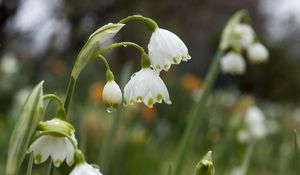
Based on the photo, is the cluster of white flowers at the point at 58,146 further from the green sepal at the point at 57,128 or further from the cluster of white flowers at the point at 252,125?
the cluster of white flowers at the point at 252,125

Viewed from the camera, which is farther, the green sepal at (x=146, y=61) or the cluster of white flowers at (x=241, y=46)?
the cluster of white flowers at (x=241, y=46)

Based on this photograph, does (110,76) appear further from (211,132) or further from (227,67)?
(211,132)

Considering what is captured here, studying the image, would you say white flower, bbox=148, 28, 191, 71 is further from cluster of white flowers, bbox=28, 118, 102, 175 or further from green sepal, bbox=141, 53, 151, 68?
cluster of white flowers, bbox=28, 118, 102, 175

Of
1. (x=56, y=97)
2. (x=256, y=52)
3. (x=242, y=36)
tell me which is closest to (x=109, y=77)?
(x=56, y=97)

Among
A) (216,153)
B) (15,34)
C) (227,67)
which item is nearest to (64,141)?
(227,67)

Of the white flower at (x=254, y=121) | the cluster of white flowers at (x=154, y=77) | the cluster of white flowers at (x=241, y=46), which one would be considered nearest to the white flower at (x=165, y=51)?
the cluster of white flowers at (x=154, y=77)
